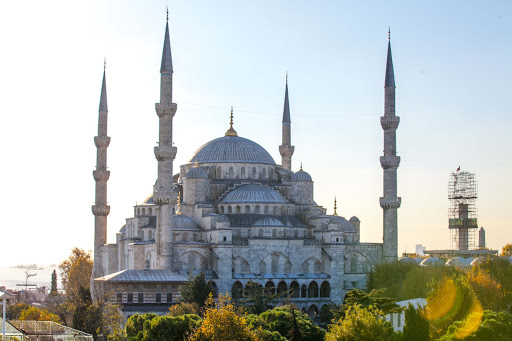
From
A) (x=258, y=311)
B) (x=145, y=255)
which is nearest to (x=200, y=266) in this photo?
(x=145, y=255)

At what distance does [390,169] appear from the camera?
164 feet

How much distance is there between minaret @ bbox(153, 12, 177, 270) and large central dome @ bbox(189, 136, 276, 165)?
784cm

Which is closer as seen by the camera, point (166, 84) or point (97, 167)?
point (166, 84)

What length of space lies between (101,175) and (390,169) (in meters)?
17.0

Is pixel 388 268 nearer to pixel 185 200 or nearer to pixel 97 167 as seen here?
pixel 185 200

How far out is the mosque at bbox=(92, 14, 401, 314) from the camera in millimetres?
45125

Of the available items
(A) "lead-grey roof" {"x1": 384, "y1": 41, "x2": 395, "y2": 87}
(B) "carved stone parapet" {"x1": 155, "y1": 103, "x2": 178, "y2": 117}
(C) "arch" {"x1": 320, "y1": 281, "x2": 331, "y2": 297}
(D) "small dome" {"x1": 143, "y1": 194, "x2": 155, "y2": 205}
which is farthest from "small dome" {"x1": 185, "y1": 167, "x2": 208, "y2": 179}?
(A) "lead-grey roof" {"x1": 384, "y1": 41, "x2": 395, "y2": 87}

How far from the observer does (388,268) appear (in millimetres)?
46156

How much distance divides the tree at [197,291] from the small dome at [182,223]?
6.44 meters

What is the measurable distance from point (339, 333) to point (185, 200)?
2461 centimetres

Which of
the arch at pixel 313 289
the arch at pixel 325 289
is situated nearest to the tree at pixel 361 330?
the arch at pixel 313 289

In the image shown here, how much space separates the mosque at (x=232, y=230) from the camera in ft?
148

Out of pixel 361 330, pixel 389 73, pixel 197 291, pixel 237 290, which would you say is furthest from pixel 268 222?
pixel 361 330

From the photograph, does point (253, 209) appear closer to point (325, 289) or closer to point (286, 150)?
Answer: point (325, 289)
